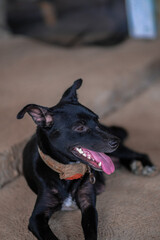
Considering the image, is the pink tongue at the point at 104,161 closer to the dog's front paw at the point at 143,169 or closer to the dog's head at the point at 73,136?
the dog's head at the point at 73,136

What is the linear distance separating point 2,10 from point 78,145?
483 centimetres

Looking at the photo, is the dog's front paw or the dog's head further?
the dog's front paw

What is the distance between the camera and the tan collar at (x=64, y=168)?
7.32 feet

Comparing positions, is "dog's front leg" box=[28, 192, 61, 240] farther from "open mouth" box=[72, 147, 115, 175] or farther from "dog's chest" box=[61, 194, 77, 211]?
"open mouth" box=[72, 147, 115, 175]

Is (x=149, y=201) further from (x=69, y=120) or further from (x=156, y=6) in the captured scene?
(x=156, y=6)

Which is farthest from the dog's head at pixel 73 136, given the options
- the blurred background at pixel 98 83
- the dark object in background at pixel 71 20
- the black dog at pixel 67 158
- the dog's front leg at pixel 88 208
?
the dark object in background at pixel 71 20

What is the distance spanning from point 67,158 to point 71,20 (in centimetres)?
597

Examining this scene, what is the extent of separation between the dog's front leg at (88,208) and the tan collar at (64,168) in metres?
0.12

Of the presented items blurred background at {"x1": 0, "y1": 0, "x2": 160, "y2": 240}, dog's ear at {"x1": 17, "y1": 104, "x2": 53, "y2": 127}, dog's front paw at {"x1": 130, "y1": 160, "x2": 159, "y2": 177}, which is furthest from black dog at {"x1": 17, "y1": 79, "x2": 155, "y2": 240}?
dog's front paw at {"x1": 130, "y1": 160, "x2": 159, "y2": 177}

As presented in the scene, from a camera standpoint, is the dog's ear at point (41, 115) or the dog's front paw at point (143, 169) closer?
the dog's ear at point (41, 115)

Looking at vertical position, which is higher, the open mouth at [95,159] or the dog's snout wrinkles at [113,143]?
the dog's snout wrinkles at [113,143]

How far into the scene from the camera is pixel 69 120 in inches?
85.1

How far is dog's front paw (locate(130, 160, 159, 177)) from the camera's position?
2.78m

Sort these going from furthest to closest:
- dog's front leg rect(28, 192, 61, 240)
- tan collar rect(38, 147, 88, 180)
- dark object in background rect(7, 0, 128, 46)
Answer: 1. dark object in background rect(7, 0, 128, 46)
2. tan collar rect(38, 147, 88, 180)
3. dog's front leg rect(28, 192, 61, 240)
